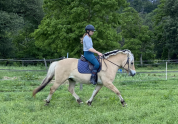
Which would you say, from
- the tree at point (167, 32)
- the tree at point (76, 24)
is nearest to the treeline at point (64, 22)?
the tree at point (76, 24)

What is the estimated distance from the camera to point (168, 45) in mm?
41469

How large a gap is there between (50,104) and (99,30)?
616 inches

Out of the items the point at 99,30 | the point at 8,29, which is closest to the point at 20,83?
the point at 99,30

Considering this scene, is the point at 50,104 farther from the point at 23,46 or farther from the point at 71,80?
the point at 23,46

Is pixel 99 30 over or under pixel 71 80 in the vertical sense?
over

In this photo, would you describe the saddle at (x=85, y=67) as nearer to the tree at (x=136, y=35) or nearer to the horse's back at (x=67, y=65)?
the horse's back at (x=67, y=65)

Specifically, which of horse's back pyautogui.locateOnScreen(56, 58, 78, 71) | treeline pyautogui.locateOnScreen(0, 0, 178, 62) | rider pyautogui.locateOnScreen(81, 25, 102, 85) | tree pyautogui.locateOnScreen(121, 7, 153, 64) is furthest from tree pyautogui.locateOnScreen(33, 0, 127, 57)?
tree pyautogui.locateOnScreen(121, 7, 153, 64)

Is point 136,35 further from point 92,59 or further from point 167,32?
point 92,59

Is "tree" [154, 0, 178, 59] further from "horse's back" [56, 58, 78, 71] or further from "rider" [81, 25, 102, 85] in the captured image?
"horse's back" [56, 58, 78, 71]

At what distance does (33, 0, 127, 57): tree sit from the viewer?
21234 millimetres

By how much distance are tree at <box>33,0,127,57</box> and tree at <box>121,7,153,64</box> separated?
19305 mm

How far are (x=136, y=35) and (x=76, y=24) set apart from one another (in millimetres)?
24871

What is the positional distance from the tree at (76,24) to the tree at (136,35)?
63.3 feet

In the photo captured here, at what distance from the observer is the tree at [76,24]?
21.2m
